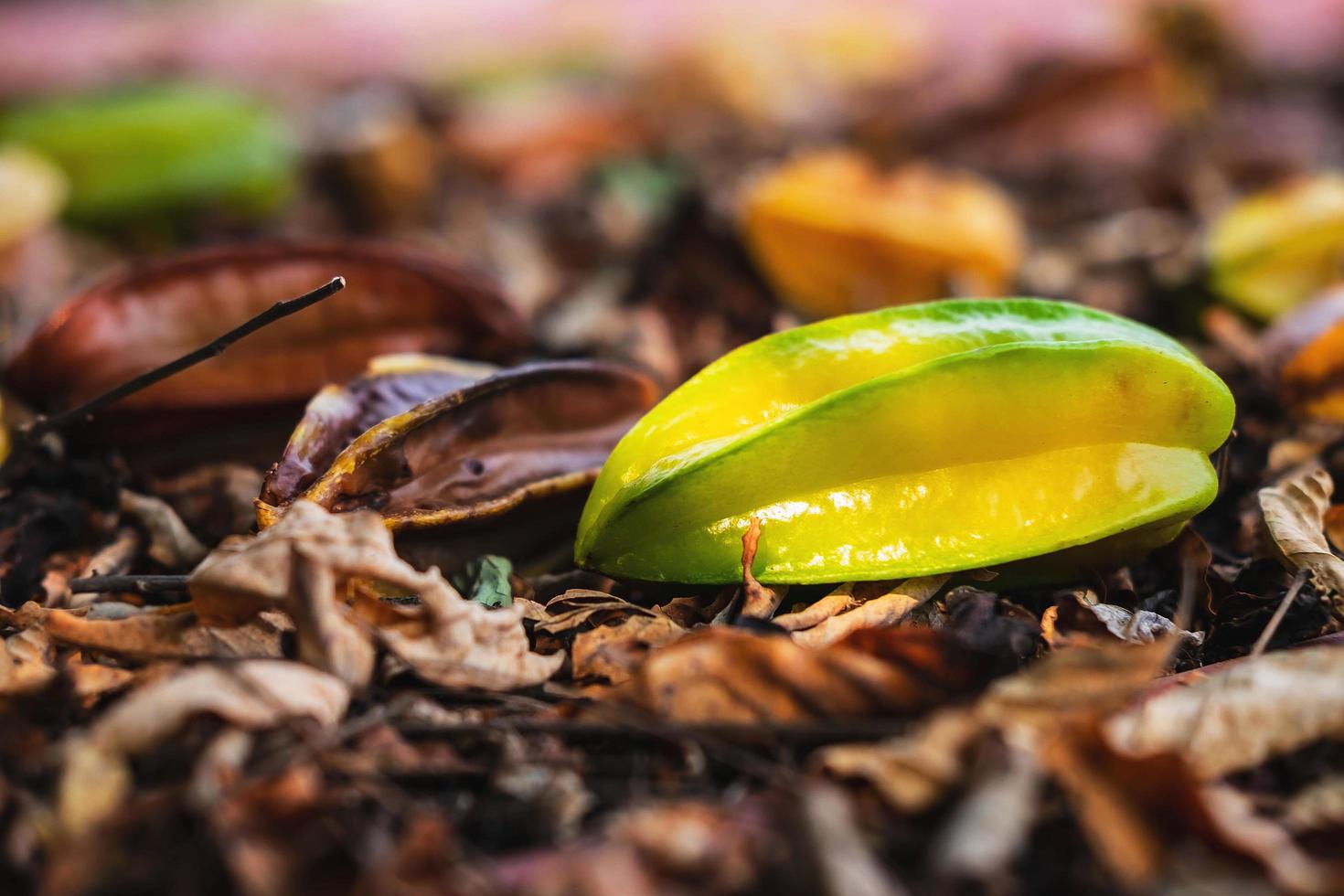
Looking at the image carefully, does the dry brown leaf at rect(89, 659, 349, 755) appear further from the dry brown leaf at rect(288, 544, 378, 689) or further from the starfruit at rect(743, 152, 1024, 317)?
the starfruit at rect(743, 152, 1024, 317)

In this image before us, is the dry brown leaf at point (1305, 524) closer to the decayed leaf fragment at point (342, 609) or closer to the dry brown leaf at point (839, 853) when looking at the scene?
the dry brown leaf at point (839, 853)

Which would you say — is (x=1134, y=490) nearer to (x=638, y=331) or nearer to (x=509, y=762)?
(x=509, y=762)

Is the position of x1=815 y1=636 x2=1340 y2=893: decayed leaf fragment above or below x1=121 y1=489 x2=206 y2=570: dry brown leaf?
above

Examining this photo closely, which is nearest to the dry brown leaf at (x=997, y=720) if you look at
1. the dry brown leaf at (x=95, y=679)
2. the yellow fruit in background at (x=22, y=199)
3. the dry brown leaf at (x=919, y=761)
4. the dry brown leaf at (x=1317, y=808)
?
the dry brown leaf at (x=919, y=761)

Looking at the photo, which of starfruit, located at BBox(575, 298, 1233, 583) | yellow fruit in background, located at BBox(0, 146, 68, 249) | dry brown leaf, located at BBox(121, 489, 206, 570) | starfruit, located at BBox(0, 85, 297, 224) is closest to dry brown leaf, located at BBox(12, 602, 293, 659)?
dry brown leaf, located at BBox(121, 489, 206, 570)

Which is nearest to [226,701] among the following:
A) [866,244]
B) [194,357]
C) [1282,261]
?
[194,357]

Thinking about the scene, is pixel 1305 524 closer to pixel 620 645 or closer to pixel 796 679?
pixel 796 679
